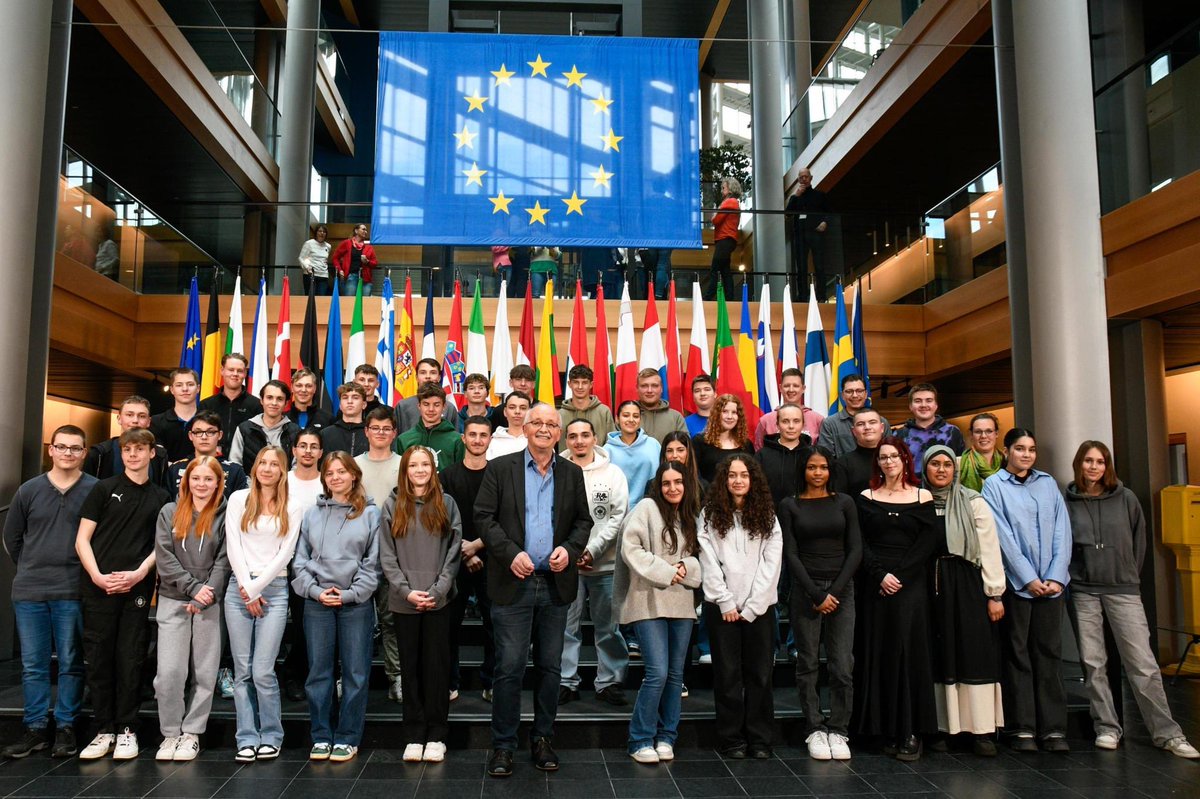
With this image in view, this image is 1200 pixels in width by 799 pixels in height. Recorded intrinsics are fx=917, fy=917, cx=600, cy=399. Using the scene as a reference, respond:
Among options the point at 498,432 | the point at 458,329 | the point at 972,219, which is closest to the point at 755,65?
the point at 972,219

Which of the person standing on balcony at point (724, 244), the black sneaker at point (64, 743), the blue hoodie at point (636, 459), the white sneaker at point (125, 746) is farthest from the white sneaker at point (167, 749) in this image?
the person standing on balcony at point (724, 244)

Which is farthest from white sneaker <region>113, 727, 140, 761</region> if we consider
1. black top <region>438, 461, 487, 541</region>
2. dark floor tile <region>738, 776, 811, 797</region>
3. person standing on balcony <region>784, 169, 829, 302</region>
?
person standing on balcony <region>784, 169, 829, 302</region>

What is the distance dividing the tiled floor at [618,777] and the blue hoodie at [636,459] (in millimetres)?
1540

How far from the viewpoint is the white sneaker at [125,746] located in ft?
15.1

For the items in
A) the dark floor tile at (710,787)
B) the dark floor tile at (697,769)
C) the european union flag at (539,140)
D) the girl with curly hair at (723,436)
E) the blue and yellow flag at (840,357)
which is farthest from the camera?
the blue and yellow flag at (840,357)

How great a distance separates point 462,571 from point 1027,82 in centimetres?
511

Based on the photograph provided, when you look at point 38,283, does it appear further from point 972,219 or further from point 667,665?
point 972,219

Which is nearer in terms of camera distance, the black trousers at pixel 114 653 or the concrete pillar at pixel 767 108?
the black trousers at pixel 114 653

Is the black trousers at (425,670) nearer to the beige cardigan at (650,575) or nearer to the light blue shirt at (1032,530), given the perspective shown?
the beige cardigan at (650,575)

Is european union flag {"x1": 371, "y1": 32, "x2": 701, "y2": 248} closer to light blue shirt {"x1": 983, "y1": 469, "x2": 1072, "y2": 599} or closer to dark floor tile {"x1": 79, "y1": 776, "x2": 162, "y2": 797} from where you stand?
light blue shirt {"x1": 983, "y1": 469, "x2": 1072, "y2": 599}

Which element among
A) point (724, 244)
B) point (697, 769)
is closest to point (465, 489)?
point (697, 769)

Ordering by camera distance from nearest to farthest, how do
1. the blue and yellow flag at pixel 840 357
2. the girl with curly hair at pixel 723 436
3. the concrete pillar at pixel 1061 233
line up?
the girl with curly hair at pixel 723 436, the concrete pillar at pixel 1061 233, the blue and yellow flag at pixel 840 357

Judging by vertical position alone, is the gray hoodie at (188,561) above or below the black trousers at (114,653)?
above

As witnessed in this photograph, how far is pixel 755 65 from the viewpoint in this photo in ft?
45.9
